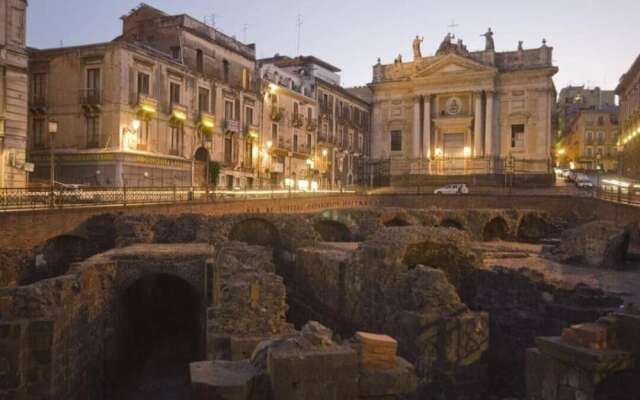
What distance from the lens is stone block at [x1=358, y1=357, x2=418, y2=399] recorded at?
265 inches

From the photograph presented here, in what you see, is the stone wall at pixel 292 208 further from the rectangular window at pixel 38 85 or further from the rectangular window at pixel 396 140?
the rectangular window at pixel 396 140

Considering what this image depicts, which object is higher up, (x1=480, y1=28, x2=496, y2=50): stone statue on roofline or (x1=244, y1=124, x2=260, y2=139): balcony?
(x1=480, y1=28, x2=496, y2=50): stone statue on roofline

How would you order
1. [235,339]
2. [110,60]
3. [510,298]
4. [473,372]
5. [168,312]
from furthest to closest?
[110,60], [168,312], [510,298], [473,372], [235,339]

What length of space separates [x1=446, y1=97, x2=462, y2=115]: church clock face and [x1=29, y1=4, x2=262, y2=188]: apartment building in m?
19.7

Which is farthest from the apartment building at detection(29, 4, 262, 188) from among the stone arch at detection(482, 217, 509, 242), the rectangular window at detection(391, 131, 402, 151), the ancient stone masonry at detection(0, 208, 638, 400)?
the stone arch at detection(482, 217, 509, 242)

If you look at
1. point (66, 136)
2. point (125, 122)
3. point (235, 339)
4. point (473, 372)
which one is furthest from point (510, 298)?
point (66, 136)

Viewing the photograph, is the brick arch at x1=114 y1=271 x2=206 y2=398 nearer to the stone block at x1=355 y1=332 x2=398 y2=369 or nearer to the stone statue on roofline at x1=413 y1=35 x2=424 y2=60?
the stone block at x1=355 y1=332 x2=398 y2=369

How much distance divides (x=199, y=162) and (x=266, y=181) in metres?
9.75

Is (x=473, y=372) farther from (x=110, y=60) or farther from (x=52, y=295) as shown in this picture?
(x=110, y=60)

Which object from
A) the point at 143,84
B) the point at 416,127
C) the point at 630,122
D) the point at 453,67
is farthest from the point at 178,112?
the point at 630,122

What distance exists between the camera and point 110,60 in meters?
32.3

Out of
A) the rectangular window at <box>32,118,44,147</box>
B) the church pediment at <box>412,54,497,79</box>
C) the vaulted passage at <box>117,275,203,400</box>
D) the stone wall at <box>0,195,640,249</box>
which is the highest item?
the church pediment at <box>412,54,497,79</box>

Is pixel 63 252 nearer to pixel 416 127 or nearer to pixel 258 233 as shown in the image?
pixel 258 233

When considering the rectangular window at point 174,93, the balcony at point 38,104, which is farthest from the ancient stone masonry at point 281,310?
the balcony at point 38,104
